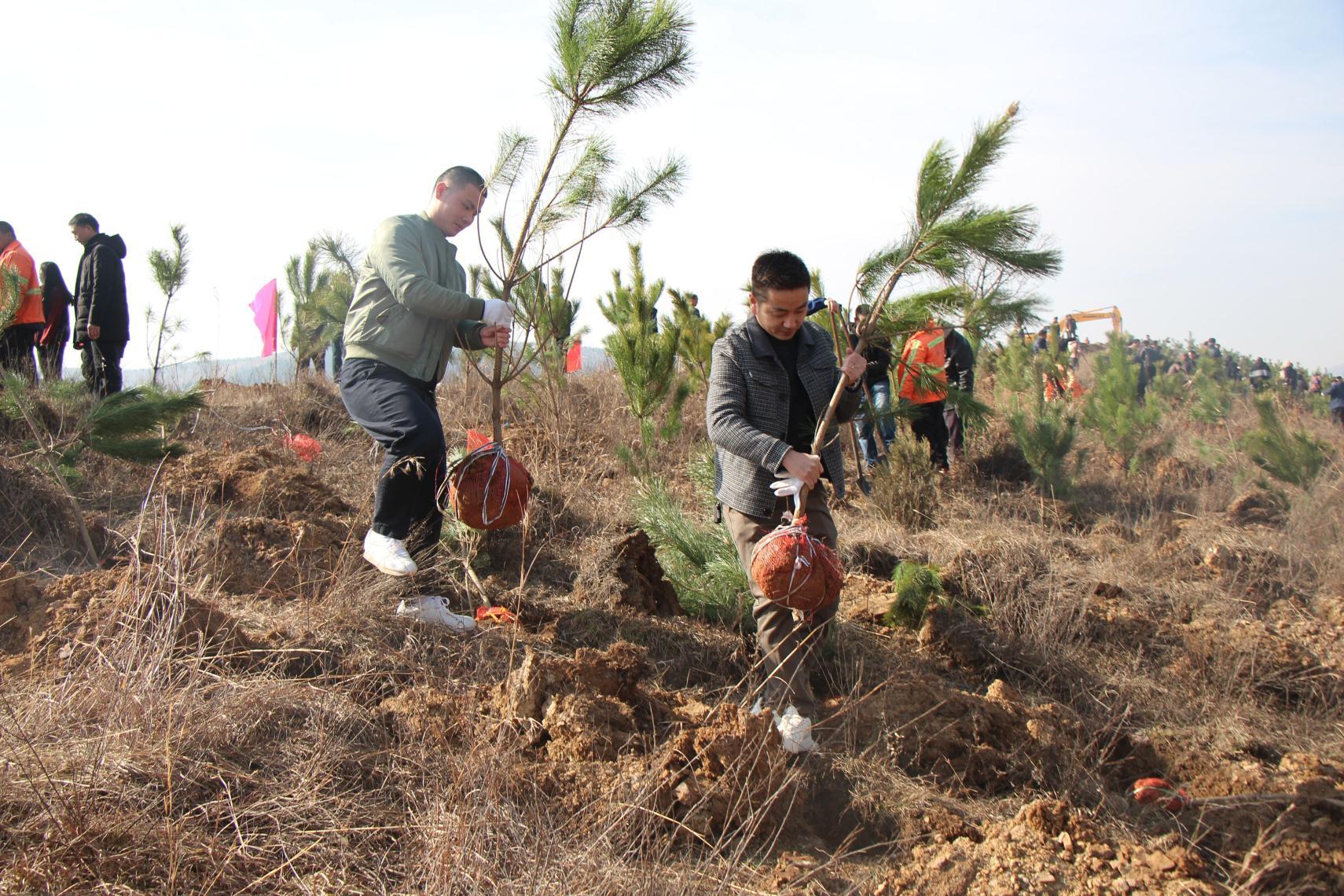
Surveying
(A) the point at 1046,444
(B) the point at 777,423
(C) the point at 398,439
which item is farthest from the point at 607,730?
(A) the point at 1046,444

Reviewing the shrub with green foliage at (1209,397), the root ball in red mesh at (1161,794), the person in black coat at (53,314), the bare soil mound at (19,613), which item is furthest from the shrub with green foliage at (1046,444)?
the person in black coat at (53,314)

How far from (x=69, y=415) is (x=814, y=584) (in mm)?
4680

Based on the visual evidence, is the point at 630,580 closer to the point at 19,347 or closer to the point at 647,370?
the point at 647,370

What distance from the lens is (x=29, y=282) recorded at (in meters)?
6.12

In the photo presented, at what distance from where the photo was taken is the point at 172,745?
90.7 inches

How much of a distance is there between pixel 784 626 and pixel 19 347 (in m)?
6.19

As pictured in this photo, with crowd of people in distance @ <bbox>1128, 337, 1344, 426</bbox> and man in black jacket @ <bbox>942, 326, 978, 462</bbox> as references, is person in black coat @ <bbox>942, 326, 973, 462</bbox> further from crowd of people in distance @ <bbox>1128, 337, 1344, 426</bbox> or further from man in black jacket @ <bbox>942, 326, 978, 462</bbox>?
crowd of people in distance @ <bbox>1128, 337, 1344, 426</bbox>

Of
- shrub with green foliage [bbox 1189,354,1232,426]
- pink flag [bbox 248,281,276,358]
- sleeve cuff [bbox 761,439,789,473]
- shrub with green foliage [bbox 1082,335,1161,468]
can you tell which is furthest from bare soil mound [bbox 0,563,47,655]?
shrub with green foliage [bbox 1189,354,1232,426]

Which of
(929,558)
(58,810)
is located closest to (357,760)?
(58,810)

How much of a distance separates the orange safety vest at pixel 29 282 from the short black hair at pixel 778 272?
17.4 ft

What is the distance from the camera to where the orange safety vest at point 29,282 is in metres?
6.04

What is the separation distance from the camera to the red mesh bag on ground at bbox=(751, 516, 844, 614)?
2615 mm

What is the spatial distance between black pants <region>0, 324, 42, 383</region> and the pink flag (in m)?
4.77

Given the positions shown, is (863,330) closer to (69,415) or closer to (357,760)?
(357,760)
